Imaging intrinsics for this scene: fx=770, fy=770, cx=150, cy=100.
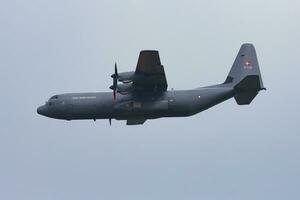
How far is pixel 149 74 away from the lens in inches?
2045

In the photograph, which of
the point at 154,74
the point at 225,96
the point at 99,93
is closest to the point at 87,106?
the point at 99,93

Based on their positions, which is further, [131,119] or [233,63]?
[233,63]

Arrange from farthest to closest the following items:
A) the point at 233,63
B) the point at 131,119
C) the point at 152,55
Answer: the point at 233,63 → the point at 131,119 → the point at 152,55

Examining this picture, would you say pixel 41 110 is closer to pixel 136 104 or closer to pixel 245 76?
pixel 136 104

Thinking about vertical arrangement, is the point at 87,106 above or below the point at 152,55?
below

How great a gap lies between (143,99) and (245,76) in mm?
7897

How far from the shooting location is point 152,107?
52.6 m

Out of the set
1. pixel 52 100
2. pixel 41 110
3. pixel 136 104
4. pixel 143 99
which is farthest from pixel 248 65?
pixel 41 110

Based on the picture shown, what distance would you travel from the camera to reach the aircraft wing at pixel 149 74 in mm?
50375

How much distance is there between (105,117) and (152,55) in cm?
614

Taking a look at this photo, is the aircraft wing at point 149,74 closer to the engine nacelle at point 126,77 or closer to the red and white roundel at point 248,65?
the engine nacelle at point 126,77

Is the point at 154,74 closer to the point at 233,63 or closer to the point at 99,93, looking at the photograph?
the point at 99,93

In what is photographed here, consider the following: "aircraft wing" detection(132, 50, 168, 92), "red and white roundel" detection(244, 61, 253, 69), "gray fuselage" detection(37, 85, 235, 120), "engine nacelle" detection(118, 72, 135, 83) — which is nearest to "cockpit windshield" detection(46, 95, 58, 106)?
"gray fuselage" detection(37, 85, 235, 120)

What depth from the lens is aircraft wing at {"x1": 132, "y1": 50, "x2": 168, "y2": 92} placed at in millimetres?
50375
